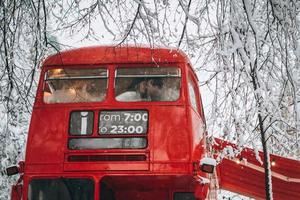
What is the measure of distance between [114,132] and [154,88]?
2.85 ft

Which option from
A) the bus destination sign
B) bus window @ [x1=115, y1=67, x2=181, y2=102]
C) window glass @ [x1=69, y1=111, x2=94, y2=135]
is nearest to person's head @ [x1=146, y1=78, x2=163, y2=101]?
bus window @ [x1=115, y1=67, x2=181, y2=102]

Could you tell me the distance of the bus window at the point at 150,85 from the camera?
301 inches

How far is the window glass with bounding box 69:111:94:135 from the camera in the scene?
7.54 m

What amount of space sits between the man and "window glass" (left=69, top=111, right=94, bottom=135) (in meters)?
0.50

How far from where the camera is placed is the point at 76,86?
7852 mm

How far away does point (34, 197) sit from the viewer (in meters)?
7.49

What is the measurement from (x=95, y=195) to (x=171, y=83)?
1.92 metres

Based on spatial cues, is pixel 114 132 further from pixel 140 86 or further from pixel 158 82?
pixel 158 82

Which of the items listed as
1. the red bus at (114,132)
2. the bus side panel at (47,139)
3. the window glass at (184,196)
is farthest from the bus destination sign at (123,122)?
the window glass at (184,196)

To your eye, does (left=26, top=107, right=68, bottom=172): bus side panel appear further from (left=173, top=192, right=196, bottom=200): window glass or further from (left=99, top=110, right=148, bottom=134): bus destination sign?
(left=173, top=192, right=196, bottom=200): window glass

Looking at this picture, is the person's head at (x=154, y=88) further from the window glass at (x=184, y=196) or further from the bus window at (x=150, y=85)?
the window glass at (x=184, y=196)

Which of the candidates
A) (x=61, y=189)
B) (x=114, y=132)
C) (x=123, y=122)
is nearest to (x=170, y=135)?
(x=123, y=122)

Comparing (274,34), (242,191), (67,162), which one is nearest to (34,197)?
(67,162)

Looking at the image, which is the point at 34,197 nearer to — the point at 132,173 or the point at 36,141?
the point at 36,141
